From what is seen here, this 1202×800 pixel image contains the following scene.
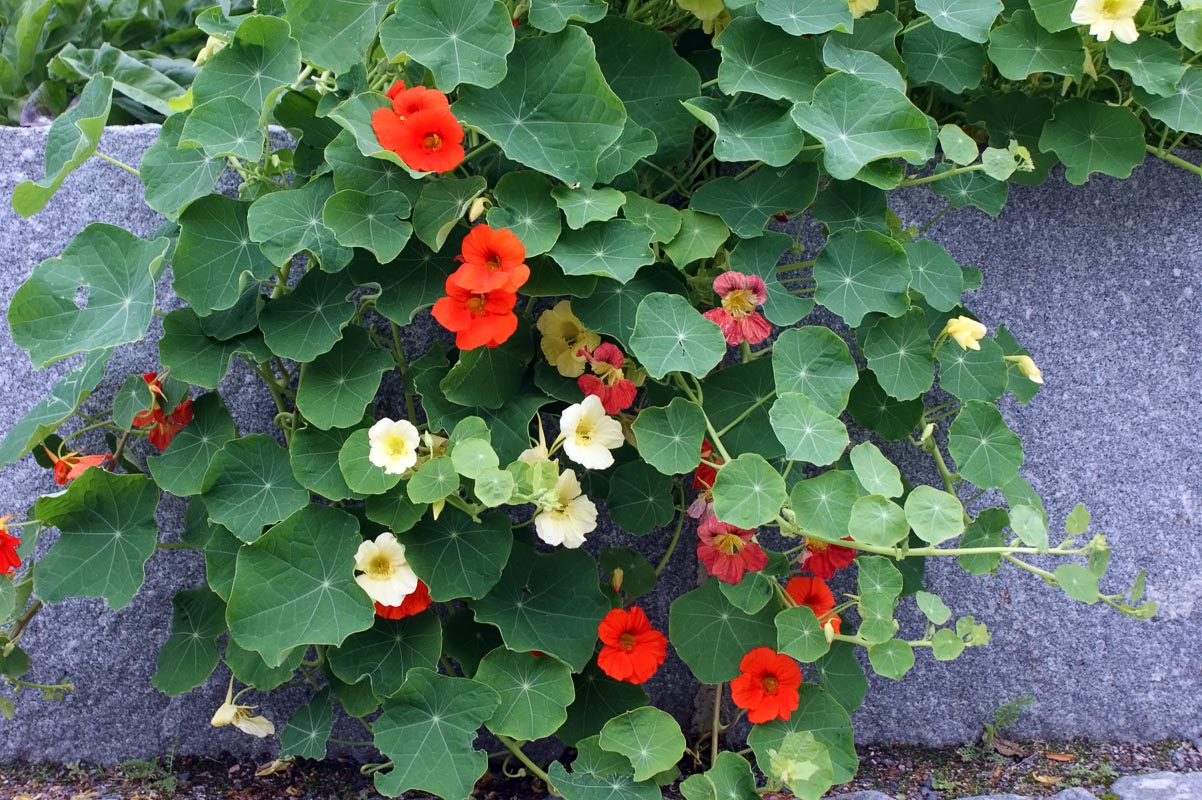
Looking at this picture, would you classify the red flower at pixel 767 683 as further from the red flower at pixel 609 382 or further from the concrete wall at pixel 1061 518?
the red flower at pixel 609 382

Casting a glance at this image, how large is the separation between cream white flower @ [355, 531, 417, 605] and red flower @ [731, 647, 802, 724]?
22.8 inches

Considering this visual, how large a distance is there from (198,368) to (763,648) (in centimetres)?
109

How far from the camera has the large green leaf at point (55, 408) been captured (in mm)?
1590

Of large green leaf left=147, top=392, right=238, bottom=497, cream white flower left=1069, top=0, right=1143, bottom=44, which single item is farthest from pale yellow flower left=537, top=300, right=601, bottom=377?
cream white flower left=1069, top=0, right=1143, bottom=44

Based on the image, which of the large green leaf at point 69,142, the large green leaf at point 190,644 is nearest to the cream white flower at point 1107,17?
the large green leaf at point 69,142

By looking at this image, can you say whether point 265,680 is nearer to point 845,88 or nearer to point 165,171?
point 165,171

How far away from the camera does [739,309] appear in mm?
1591

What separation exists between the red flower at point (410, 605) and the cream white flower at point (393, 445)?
0.25 metres

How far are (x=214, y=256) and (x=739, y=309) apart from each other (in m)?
0.90

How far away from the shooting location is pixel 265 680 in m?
1.67

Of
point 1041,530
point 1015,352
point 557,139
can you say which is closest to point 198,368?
point 557,139

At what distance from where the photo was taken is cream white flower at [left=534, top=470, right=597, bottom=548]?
155cm

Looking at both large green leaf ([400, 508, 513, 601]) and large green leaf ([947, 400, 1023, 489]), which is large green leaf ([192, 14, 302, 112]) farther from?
large green leaf ([947, 400, 1023, 489])

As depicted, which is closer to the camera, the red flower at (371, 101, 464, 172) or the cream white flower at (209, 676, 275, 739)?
the red flower at (371, 101, 464, 172)
